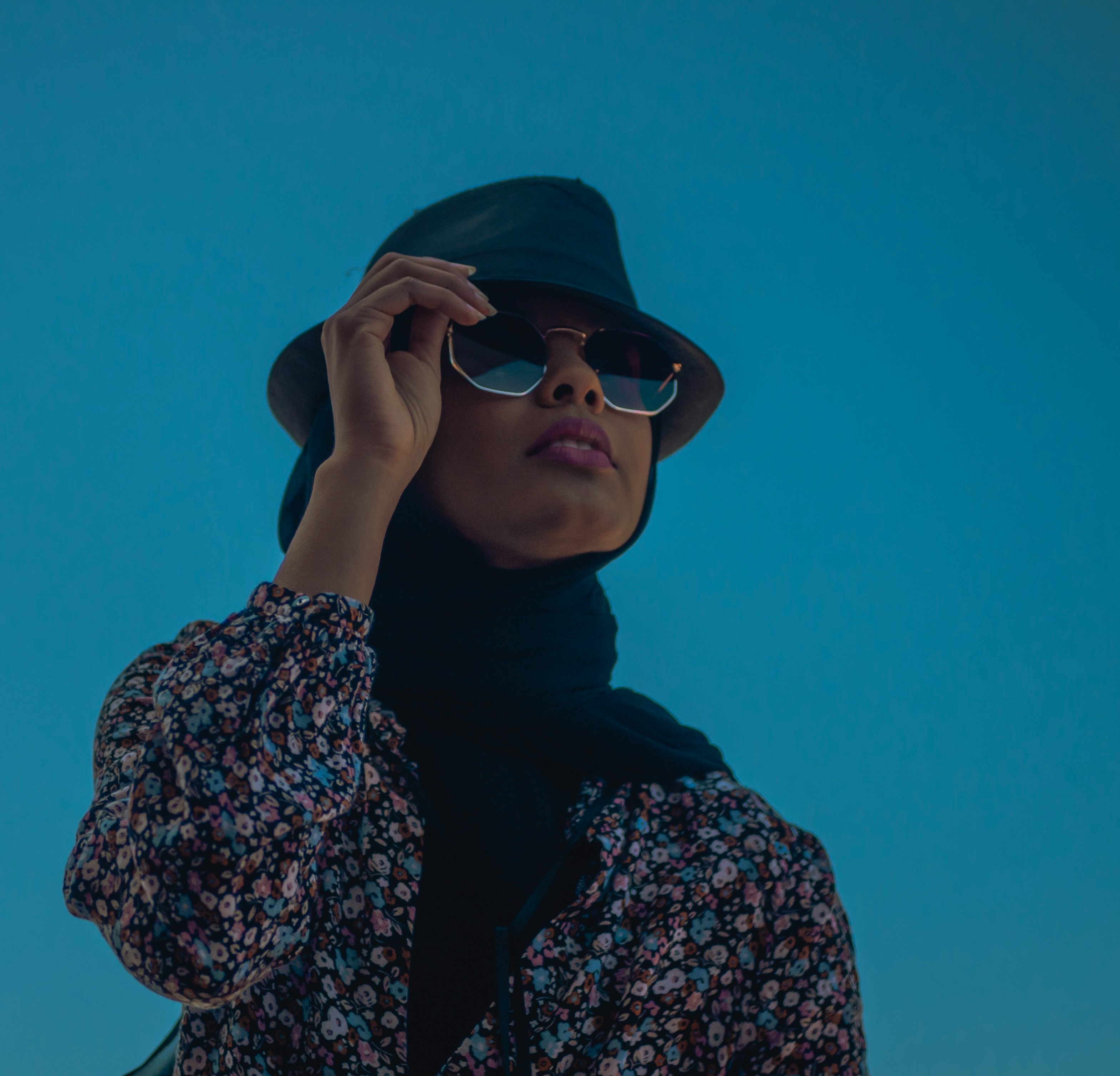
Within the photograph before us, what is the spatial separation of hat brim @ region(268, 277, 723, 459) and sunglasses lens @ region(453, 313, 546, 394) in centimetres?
9

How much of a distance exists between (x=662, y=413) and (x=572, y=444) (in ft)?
1.30

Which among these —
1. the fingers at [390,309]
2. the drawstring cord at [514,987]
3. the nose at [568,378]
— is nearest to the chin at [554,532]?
the nose at [568,378]

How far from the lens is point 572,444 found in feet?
4.21

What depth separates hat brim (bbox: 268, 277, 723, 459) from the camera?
1444 mm

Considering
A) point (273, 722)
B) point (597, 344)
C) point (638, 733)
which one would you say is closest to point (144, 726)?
point (273, 722)

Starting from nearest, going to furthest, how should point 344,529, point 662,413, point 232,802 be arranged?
point 232,802
point 344,529
point 662,413

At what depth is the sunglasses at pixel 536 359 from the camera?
1.28 metres

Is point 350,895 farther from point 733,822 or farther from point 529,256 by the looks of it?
point 529,256

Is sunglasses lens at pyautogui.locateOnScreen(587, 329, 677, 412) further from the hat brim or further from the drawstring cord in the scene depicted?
the drawstring cord

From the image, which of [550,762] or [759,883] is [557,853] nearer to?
[550,762]

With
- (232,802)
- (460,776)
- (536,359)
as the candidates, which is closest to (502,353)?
(536,359)

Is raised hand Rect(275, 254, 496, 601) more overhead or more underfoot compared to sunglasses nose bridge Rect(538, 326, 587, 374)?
more underfoot

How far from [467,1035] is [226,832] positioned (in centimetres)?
39

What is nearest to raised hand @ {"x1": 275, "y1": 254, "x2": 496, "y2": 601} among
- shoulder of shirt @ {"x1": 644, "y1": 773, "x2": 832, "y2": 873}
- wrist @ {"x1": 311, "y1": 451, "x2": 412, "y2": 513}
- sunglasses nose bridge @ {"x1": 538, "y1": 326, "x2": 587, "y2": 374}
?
wrist @ {"x1": 311, "y1": 451, "x2": 412, "y2": 513}
